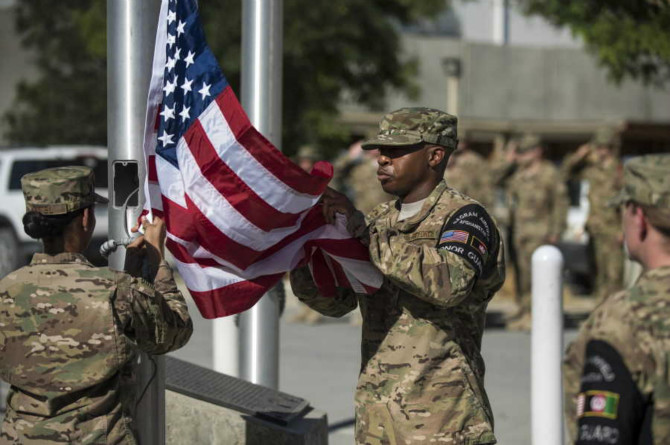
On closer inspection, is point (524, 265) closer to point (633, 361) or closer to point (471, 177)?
point (471, 177)

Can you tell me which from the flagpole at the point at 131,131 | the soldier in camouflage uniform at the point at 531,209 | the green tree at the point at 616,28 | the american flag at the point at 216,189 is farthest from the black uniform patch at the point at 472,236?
the green tree at the point at 616,28

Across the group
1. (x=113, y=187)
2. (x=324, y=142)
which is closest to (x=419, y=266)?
(x=113, y=187)

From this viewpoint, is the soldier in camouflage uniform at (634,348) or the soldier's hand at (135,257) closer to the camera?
the soldier in camouflage uniform at (634,348)

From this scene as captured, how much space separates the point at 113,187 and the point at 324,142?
57.2 ft

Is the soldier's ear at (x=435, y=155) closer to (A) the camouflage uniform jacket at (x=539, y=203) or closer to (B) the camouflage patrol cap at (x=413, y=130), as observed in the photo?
(B) the camouflage patrol cap at (x=413, y=130)

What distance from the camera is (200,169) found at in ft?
14.8

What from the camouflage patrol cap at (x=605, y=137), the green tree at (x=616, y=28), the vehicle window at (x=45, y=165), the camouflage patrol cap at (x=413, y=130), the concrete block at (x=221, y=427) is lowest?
the concrete block at (x=221, y=427)

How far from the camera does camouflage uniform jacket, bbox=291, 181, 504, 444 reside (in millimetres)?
4059

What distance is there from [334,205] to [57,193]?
99 centimetres

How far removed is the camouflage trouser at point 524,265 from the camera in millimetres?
12883

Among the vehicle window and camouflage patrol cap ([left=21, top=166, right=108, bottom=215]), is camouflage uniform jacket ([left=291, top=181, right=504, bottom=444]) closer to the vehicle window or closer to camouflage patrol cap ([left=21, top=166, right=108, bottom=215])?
camouflage patrol cap ([left=21, top=166, right=108, bottom=215])

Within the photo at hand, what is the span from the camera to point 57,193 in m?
4.05

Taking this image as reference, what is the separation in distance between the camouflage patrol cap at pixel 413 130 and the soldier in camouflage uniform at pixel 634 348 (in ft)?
4.18

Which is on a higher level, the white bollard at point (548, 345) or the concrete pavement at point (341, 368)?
the white bollard at point (548, 345)
